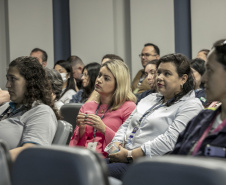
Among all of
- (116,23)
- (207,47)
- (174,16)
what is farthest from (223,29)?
(116,23)

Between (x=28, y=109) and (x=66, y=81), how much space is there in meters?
3.10

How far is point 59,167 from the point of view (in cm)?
133

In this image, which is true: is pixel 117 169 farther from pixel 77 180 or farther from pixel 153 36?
pixel 153 36

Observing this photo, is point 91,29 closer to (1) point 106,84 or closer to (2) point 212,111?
(1) point 106,84

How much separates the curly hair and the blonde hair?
0.72 metres

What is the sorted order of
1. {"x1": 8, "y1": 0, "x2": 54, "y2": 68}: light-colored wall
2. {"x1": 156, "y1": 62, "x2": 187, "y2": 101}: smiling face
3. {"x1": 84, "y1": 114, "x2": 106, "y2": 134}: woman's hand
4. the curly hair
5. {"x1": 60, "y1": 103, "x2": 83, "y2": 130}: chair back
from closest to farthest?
the curly hair < {"x1": 156, "y1": 62, "x2": 187, "y2": 101}: smiling face < {"x1": 84, "y1": 114, "x2": 106, "y2": 134}: woman's hand < {"x1": 60, "y1": 103, "x2": 83, "y2": 130}: chair back < {"x1": 8, "y1": 0, "x2": 54, "y2": 68}: light-colored wall

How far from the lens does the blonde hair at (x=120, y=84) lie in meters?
3.60

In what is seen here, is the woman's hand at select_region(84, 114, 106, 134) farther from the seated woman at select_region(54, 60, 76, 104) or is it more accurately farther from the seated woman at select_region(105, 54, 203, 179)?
the seated woman at select_region(54, 60, 76, 104)

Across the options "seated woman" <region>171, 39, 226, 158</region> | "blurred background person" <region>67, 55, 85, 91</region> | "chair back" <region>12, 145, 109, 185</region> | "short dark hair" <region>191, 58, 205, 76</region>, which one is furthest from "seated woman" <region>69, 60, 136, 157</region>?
"blurred background person" <region>67, 55, 85, 91</region>

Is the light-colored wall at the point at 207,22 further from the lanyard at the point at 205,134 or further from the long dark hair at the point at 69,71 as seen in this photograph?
the lanyard at the point at 205,134

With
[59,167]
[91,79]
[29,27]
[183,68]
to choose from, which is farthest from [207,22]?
[59,167]

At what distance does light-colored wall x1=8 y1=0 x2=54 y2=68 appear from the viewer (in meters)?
7.26

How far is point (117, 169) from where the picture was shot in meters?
2.96

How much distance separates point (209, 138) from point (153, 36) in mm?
5036
